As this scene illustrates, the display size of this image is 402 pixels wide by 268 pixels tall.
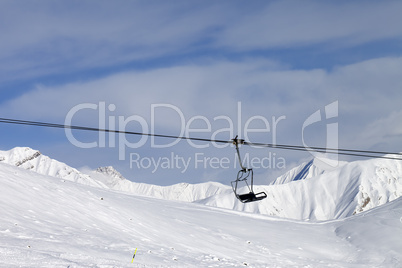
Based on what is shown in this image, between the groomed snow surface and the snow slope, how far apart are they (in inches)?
1.6

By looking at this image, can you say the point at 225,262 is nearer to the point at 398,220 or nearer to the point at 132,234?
the point at 132,234

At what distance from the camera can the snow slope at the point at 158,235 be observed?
1758cm

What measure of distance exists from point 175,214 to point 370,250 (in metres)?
13.2

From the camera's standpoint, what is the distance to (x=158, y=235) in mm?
25844

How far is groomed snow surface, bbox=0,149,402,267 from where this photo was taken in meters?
17.6

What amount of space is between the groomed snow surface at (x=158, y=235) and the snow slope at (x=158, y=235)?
→ 0.04 m

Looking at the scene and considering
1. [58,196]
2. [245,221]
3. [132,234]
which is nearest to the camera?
[132,234]

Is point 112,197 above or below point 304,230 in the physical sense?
above

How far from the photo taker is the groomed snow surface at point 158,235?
17.6m

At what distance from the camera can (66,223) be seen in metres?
22.3

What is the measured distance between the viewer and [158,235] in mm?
25844

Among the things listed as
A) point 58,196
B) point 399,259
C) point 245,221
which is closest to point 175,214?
point 245,221

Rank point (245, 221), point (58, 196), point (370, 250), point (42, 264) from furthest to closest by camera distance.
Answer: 1. point (245, 221)
2. point (370, 250)
3. point (58, 196)
4. point (42, 264)

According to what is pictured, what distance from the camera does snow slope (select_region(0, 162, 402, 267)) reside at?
692 inches
